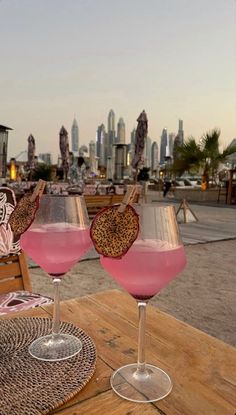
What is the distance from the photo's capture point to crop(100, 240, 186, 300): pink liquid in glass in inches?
25.4

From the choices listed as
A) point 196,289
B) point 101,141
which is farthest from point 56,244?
point 101,141

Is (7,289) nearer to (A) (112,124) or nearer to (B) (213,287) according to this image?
(B) (213,287)

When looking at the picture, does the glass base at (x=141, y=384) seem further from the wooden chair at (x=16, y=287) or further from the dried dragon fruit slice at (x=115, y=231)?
the wooden chair at (x=16, y=287)

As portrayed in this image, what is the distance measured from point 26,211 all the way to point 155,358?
481mm

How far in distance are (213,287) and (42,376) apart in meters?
3.46

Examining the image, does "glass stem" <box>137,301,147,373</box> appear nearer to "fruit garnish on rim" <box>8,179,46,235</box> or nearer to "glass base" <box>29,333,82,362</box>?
"glass base" <box>29,333,82,362</box>

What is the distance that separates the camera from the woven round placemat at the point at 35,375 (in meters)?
0.58

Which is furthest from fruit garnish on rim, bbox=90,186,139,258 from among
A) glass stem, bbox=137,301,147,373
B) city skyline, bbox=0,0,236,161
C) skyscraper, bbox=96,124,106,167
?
skyscraper, bbox=96,124,106,167

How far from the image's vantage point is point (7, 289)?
1985 mm

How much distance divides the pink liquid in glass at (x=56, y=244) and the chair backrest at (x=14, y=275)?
126 centimetres

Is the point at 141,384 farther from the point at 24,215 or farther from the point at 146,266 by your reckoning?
the point at 24,215

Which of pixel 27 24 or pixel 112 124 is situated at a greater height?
pixel 112 124

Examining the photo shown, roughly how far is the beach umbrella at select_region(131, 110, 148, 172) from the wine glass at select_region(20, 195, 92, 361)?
13086 millimetres

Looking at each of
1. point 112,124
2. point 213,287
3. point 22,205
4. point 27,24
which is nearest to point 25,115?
point 27,24
